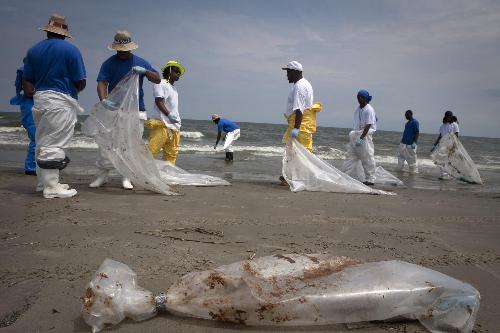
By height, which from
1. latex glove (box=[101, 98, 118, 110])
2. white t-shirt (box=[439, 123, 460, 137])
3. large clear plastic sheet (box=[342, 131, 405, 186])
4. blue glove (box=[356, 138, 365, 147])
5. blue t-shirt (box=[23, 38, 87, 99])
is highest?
white t-shirt (box=[439, 123, 460, 137])

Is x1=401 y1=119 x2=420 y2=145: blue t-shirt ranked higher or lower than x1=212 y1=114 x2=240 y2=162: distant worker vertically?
higher

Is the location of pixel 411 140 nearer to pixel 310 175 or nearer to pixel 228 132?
pixel 228 132

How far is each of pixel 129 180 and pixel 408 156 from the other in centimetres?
778

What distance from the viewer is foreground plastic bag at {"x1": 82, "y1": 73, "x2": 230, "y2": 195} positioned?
4.23 m

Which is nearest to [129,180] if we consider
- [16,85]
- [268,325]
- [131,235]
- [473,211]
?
[131,235]

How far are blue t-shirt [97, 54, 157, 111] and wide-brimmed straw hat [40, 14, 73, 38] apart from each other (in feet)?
2.07

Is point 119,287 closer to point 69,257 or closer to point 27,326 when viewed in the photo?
point 27,326

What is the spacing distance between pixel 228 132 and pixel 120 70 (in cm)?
649

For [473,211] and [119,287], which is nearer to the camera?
[119,287]

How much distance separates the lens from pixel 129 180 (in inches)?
176

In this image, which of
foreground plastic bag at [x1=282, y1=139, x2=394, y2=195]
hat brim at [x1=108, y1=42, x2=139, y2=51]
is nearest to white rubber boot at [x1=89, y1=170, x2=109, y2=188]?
hat brim at [x1=108, y1=42, x2=139, y2=51]

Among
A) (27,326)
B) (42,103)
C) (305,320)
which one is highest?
(42,103)

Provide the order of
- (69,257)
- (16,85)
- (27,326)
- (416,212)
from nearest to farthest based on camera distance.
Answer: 1. (27,326)
2. (69,257)
3. (416,212)
4. (16,85)

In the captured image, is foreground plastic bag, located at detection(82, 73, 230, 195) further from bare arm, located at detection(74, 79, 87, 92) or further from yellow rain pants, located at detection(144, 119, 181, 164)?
yellow rain pants, located at detection(144, 119, 181, 164)
